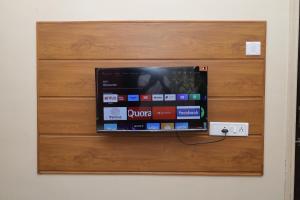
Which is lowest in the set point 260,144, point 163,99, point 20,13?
point 260,144

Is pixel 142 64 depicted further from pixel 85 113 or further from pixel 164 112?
pixel 85 113

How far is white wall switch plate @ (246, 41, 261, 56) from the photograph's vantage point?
2.14 metres

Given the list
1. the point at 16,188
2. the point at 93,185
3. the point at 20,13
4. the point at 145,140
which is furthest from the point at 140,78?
the point at 16,188

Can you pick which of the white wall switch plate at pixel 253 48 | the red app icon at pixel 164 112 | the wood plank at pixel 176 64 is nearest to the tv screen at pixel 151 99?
the red app icon at pixel 164 112

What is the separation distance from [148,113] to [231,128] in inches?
25.4

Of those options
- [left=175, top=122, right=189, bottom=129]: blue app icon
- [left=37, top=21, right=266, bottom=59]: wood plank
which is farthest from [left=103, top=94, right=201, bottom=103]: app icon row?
[left=37, top=21, right=266, bottom=59]: wood plank

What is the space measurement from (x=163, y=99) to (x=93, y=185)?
0.88m

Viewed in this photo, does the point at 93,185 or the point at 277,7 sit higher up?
the point at 277,7

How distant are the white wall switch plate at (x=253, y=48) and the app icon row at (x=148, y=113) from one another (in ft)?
1.89

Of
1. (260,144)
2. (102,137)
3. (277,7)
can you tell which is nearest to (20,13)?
(102,137)

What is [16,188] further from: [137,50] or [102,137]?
[137,50]

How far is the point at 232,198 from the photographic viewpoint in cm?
221

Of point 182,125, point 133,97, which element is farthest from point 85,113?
point 182,125

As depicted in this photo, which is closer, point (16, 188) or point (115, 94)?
point (115, 94)
